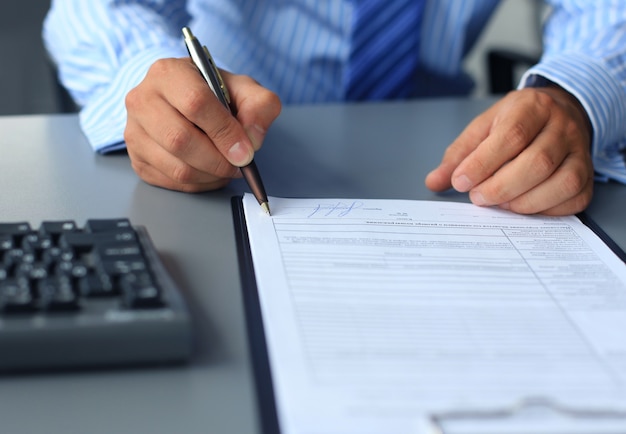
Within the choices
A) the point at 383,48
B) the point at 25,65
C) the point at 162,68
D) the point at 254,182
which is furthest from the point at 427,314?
the point at 25,65

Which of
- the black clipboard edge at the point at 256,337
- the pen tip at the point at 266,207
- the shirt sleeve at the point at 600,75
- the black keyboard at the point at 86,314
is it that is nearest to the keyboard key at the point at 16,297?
the black keyboard at the point at 86,314

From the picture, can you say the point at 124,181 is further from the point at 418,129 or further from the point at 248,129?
A: the point at 418,129

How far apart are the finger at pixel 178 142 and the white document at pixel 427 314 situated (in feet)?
0.16

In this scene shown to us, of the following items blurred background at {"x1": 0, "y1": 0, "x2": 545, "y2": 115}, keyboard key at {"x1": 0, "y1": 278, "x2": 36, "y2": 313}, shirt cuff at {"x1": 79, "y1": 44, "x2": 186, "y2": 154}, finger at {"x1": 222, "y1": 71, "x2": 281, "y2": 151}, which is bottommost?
blurred background at {"x1": 0, "y1": 0, "x2": 545, "y2": 115}

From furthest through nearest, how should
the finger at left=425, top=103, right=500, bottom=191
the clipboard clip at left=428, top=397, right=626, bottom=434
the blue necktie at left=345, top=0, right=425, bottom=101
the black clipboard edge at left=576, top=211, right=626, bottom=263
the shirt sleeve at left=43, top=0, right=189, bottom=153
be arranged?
the blue necktie at left=345, top=0, right=425, bottom=101 < the shirt sleeve at left=43, top=0, right=189, bottom=153 < the finger at left=425, top=103, right=500, bottom=191 < the black clipboard edge at left=576, top=211, right=626, bottom=263 < the clipboard clip at left=428, top=397, right=626, bottom=434

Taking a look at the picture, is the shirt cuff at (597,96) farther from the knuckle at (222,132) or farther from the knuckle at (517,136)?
the knuckle at (222,132)

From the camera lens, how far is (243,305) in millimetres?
455

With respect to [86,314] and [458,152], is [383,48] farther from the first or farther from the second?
[86,314]

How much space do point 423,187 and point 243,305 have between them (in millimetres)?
291

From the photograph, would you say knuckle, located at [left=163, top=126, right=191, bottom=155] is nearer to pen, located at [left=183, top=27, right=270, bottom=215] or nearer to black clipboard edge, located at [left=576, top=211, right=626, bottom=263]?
pen, located at [left=183, top=27, right=270, bottom=215]

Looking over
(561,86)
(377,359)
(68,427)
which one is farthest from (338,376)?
(561,86)

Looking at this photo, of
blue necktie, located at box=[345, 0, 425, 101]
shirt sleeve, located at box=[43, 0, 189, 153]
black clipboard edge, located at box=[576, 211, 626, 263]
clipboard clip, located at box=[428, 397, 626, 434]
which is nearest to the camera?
clipboard clip, located at box=[428, 397, 626, 434]

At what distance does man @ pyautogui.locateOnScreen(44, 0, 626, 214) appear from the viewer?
0.63 meters
